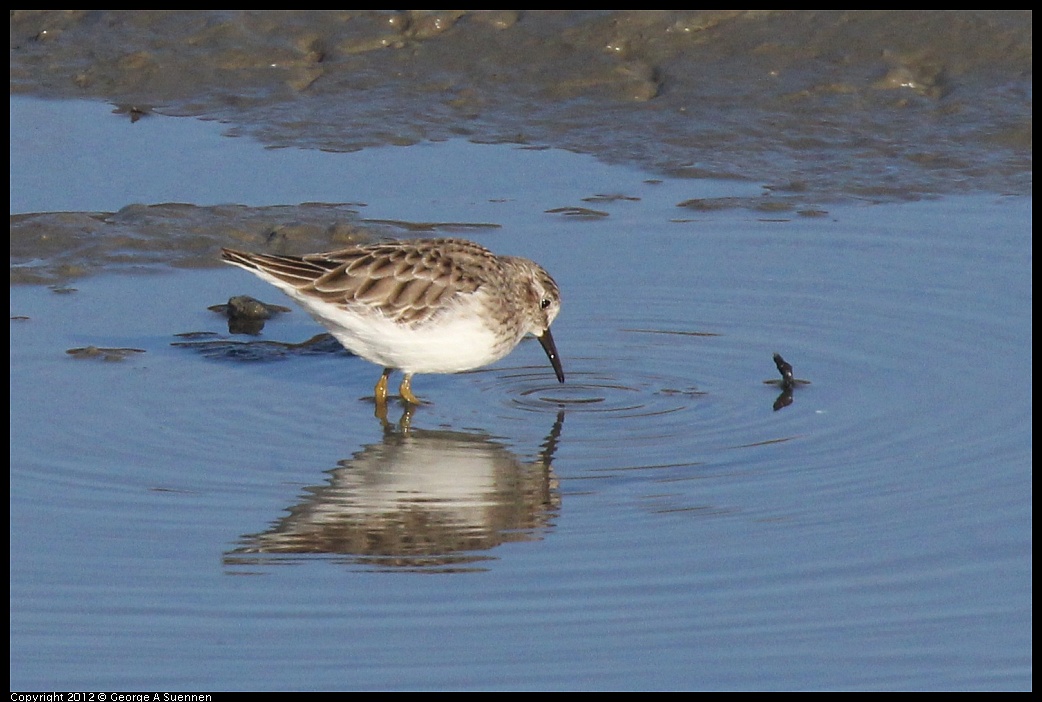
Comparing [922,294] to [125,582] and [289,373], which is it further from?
[125,582]

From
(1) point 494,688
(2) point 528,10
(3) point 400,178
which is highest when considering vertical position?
(2) point 528,10

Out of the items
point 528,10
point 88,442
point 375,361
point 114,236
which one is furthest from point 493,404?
point 528,10

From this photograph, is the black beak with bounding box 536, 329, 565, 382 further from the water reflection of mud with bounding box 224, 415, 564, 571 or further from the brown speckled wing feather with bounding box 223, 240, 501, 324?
the water reflection of mud with bounding box 224, 415, 564, 571

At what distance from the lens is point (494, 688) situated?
6.64m

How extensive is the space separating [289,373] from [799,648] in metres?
4.87

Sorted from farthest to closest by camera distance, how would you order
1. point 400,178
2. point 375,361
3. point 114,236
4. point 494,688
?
point 400,178
point 114,236
point 375,361
point 494,688

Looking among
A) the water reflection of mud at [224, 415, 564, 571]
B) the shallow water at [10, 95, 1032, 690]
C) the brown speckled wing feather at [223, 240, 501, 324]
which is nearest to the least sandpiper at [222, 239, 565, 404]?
the brown speckled wing feather at [223, 240, 501, 324]

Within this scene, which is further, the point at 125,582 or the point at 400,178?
the point at 400,178

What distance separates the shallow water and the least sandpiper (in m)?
0.39

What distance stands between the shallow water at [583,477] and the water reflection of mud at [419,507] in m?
0.03

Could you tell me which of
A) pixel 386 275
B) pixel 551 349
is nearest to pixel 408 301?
pixel 386 275

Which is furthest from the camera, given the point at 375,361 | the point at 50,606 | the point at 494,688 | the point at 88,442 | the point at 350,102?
the point at 350,102

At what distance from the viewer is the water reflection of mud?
7.99 m

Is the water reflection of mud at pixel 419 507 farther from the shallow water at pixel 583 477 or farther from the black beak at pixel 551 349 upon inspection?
the black beak at pixel 551 349
